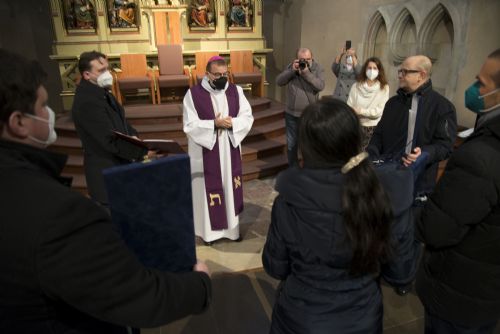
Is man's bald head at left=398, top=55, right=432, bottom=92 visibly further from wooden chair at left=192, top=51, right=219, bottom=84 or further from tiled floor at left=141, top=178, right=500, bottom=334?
wooden chair at left=192, top=51, right=219, bottom=84

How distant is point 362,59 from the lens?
729 centimetres

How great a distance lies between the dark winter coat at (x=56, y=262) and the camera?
771 mm

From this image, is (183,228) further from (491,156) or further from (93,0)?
(93,0)

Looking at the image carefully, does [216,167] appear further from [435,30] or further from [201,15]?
[201,15]

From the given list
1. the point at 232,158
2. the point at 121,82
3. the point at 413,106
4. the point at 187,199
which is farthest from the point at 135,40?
the point at 187,199

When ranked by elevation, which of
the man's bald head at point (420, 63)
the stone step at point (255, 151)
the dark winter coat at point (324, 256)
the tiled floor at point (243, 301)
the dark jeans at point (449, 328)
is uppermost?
the man's bald head at point (420, 63)

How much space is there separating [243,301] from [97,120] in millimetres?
1839

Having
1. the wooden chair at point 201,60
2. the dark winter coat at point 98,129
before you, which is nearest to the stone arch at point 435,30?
the wooden chair at point 201,60

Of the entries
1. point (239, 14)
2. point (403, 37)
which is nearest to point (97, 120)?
point (403, 37)

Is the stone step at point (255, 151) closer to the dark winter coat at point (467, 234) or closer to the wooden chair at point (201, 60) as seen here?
the wooden chair at point (201, 60)

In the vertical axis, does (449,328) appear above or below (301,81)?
below

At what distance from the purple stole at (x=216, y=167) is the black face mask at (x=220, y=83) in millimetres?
117

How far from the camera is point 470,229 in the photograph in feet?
4.84

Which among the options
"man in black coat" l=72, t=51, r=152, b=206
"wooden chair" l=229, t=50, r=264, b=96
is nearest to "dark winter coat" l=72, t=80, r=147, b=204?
"man in black coat" l=72, t=51, r=152, b=206
